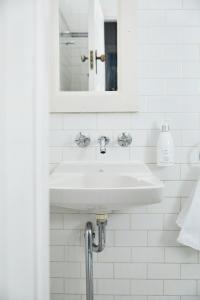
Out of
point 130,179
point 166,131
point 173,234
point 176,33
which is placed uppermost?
point 176,33

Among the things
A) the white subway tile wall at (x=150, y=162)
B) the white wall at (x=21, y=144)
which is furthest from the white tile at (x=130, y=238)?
the white wall at (x=21, y=144)

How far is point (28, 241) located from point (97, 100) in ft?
3.70

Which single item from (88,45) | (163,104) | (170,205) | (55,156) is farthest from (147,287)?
(88,45)

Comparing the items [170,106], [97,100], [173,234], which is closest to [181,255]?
[173,234]

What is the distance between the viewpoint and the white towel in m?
1.44

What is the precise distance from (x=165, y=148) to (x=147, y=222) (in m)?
0.42

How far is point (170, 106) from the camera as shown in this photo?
5.08ft

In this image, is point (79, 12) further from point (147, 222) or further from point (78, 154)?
point (147, 222)

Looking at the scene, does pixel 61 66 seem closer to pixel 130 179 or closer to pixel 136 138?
pixel 136 138

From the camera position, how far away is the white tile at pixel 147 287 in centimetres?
160

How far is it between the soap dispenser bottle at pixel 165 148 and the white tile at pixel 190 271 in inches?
22.6

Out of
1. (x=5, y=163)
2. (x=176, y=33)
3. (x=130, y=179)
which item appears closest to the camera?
(x=5, y=163)

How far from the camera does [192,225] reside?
4.73 ft

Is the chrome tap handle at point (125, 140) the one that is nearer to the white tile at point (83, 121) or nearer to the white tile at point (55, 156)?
the white tile at point (83, 121)
